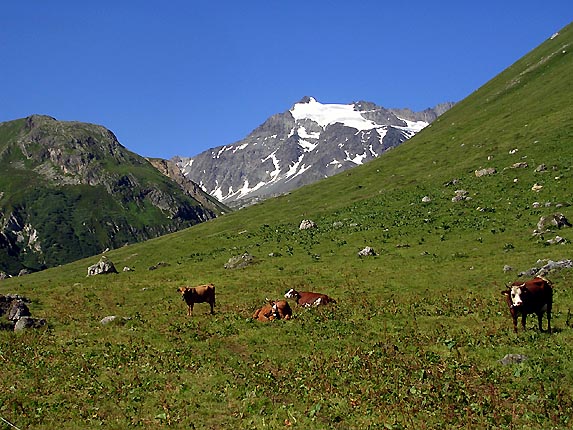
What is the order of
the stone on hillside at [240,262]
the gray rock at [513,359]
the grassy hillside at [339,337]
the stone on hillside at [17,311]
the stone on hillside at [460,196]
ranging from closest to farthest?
the grassy hillside at [339,337] → the gray rock at [513,359] → the stone on hillside at [17,311] → the stone on hillside at [240,262] → the stone on hillside at [460,196]

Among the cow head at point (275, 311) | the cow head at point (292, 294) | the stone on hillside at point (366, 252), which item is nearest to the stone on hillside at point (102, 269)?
the stone on hillside at point (366, 252)

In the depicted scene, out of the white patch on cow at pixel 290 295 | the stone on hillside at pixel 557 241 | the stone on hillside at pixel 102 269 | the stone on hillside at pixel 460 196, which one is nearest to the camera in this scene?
the white patch on cow at pixel 290 295

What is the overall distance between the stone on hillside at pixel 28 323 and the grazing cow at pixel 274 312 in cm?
1173

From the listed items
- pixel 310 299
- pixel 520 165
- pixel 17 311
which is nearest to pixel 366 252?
pixel 310 299

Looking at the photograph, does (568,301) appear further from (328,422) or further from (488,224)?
(488,224)

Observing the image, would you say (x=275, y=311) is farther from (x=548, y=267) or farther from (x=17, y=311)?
(x=548, y=267)

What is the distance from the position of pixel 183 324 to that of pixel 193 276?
21.0m

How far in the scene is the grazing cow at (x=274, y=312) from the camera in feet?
95.4

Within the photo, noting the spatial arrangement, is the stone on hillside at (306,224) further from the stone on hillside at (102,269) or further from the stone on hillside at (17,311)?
the stone on hillside at (17,311)

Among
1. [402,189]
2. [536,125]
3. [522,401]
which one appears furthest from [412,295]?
[536,125]

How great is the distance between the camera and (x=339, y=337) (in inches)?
968

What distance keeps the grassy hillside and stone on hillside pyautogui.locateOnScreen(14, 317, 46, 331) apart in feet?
3.94

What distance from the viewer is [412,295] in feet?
108

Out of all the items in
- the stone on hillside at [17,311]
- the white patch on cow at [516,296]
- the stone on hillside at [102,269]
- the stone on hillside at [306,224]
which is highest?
the stone on hillside at [306,224]
